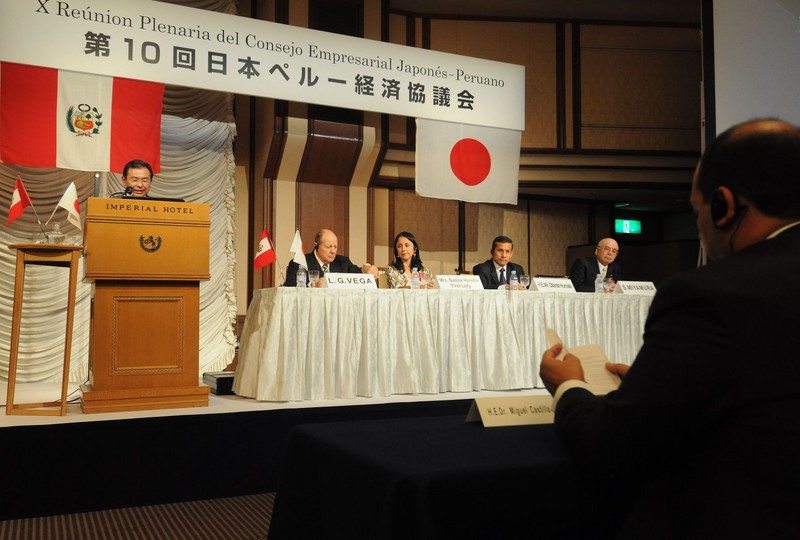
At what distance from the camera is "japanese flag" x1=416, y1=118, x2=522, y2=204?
6.03m

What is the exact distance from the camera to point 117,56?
4.86 meters

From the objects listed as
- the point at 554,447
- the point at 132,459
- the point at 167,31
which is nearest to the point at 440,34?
the point at 167,31

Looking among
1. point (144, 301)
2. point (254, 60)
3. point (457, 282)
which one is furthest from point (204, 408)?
point (254, 60)

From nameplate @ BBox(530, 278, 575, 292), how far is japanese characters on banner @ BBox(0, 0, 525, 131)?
82.9 inches

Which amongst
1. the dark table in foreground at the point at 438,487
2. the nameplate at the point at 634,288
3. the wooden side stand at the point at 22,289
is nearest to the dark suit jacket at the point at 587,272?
the nameplate at the point at 634,288

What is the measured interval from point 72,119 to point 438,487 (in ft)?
15.7

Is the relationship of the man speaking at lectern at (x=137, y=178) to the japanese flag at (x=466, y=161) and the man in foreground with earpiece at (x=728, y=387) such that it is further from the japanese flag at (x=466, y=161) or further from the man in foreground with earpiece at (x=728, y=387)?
the man in foreground with earpiece at (x=728, y=387)

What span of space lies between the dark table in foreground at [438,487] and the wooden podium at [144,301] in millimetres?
2268

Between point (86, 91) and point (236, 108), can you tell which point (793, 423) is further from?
point (236, 108)

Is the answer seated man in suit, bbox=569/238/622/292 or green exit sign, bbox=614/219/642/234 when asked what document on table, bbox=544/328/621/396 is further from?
green exit sign, bbox=614/219/642/234

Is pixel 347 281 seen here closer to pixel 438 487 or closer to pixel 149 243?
pixel 149 243

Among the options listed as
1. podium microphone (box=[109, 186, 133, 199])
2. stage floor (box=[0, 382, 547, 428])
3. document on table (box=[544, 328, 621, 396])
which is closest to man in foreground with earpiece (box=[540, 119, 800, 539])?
document on table (box=[544, 328, 621, 396])

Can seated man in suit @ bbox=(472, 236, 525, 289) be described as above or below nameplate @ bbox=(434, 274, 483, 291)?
above

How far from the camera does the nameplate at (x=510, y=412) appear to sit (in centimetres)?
111
